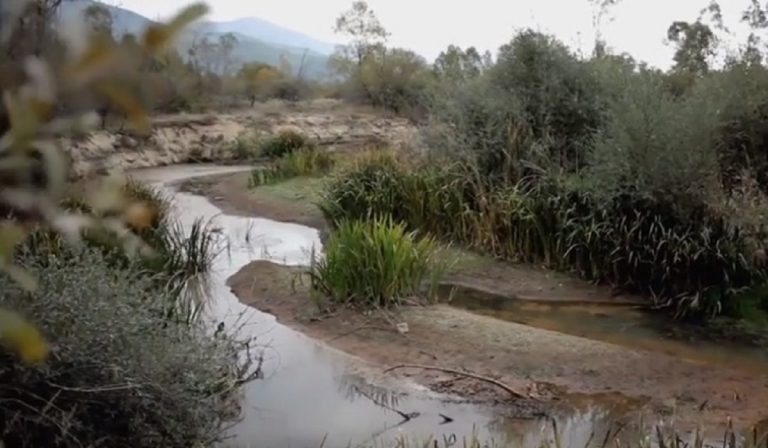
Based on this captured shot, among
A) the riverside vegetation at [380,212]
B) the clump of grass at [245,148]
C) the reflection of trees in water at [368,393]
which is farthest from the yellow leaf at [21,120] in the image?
the clump of grass at [245,148]

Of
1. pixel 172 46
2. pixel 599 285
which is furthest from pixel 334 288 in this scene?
pixel 172 46

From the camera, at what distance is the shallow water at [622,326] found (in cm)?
648

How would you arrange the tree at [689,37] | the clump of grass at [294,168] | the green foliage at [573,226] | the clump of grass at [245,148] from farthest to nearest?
the clump of grass at [245,148]
the tree at [689,37]
the clump of grass at [294,168]
the green foliage at [573,226]

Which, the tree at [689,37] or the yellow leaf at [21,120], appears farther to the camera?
the tree at [689,37]

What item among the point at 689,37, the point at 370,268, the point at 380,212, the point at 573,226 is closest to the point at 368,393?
the point at 370,268

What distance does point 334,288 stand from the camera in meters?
7.38

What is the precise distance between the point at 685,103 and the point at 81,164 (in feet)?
27.2

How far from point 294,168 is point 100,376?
485 inches

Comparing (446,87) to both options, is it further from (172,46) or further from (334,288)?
(172,46)

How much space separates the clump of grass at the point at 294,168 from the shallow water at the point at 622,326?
25.4 feet

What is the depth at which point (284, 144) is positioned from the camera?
63.3ft

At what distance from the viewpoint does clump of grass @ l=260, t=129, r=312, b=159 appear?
19.1 meters

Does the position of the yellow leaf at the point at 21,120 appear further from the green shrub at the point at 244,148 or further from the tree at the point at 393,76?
the tree at the point at 393,76

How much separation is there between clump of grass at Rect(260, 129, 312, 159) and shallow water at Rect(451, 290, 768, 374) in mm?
11322
